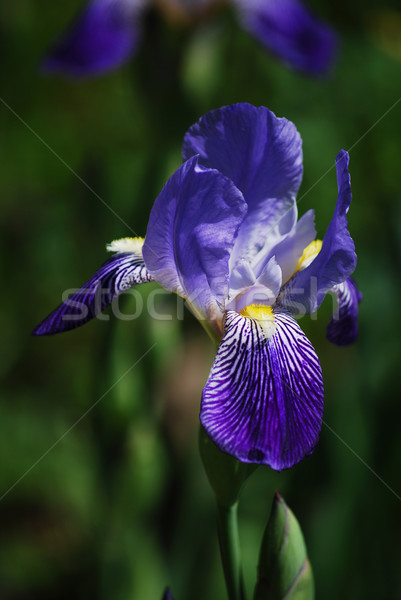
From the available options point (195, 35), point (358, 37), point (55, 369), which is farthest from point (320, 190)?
point (55, 369)

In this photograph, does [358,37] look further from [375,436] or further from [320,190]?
[375,436]

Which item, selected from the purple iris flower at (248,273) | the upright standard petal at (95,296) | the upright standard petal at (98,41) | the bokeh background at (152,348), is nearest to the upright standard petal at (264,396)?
the purple iris flower at (248,273)

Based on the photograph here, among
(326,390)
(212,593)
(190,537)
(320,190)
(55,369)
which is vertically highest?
(320,190)

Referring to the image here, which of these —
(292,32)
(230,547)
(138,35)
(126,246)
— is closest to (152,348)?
(126,246)

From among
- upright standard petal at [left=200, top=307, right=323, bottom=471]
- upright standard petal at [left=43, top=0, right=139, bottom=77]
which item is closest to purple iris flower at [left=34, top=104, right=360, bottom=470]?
upright standard petal at [left=200, top=307, right=323, bottom=471]

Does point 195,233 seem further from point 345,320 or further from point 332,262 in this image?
point 345,320

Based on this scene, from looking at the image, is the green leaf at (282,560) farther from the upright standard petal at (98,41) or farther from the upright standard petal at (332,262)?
the upright standard petal at (98,41)
